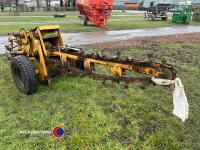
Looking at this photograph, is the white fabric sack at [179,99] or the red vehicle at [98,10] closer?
the white fabric sack at [179,99]

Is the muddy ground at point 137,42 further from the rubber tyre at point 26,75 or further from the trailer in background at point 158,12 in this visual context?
the trailer in background at point 158,12

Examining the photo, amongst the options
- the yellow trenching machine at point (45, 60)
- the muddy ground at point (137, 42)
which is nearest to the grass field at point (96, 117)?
the yellow trenching machine at point (45, 60)

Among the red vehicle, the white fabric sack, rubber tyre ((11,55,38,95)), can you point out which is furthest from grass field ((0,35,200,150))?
the red vehicle

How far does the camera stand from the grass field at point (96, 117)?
4070mm

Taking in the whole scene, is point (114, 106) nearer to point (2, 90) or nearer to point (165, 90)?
point (165, 90)

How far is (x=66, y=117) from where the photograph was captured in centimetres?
476

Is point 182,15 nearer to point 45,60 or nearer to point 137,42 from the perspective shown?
point 137,42

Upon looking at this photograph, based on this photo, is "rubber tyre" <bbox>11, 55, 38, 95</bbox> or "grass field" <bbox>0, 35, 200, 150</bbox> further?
"rubber tyre" <bbox>11, 55, 38, 95</bbox>

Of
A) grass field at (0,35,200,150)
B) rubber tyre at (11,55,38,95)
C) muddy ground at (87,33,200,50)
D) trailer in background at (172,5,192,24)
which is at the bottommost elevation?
grass field at (0,35,200,150)

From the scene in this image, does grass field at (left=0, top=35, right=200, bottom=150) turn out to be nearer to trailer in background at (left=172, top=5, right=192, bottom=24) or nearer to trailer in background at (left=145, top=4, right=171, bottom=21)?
trailer in background at (left=172, top=5, right=192, bottom=24)

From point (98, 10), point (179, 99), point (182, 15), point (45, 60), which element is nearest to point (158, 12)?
point (182, 15)

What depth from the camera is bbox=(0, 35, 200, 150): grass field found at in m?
4.07

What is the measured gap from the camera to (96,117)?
4.75 meters

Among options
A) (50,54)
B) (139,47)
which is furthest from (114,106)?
(139,47)
